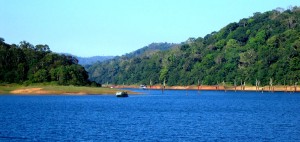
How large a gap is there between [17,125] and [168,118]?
25380 millimetres

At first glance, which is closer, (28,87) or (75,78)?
(28,87)

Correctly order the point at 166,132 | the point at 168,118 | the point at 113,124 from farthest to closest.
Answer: the point at 168,118 → the point at 113,124 → the point at 166,132

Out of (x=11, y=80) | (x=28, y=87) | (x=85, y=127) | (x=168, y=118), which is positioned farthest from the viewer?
(x=11, y=80)

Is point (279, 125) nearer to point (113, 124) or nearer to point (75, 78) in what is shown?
point (113, 124)

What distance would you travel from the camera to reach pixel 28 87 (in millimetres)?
180500

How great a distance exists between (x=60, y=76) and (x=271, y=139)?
138m

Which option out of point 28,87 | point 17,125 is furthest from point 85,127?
point 28,87

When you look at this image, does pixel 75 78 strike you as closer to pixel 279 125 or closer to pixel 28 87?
pixel 28 87

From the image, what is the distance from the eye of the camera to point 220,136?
63000 millimetres

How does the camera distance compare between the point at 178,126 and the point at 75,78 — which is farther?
the point at 75,78

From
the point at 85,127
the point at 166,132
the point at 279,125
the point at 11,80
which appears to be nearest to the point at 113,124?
the point at 85,127

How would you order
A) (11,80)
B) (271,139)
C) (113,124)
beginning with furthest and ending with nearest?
(11,80)
(113,124)
(271,139)

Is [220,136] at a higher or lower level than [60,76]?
lower

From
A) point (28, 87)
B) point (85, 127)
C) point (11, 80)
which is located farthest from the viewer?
point (11, 80)
